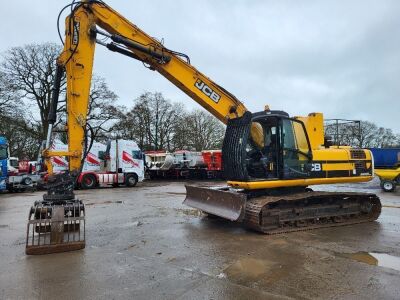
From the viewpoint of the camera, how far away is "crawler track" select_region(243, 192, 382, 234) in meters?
7.61

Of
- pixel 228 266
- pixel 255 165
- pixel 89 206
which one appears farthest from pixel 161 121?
pixel 228 266

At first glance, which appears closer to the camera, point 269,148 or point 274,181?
point 274,181

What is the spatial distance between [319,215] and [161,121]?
41504mm

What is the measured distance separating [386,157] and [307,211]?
13170 millimetres

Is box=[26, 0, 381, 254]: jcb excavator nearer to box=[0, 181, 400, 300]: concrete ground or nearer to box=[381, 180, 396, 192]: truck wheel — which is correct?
box=[0, 181, 400, 300]: concrete ground

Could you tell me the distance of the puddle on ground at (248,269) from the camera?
502 centimetres

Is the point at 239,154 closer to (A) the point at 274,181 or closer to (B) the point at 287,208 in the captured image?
(A) the point at 274,181

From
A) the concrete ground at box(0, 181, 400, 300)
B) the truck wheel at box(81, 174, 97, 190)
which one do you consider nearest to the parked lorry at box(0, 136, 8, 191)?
the truck wheel at box(81, 174, 97, 190)

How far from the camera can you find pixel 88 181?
22438mm

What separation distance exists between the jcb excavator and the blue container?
35.5 ft

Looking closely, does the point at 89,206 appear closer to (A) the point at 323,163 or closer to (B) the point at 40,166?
(B) the point at 40,166

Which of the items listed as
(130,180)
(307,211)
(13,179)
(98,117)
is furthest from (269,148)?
(98,117)

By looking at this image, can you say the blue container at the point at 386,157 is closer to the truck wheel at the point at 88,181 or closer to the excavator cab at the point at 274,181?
the excavator cab at the point at 274,181

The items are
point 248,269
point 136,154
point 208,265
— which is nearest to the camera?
point 248,269
